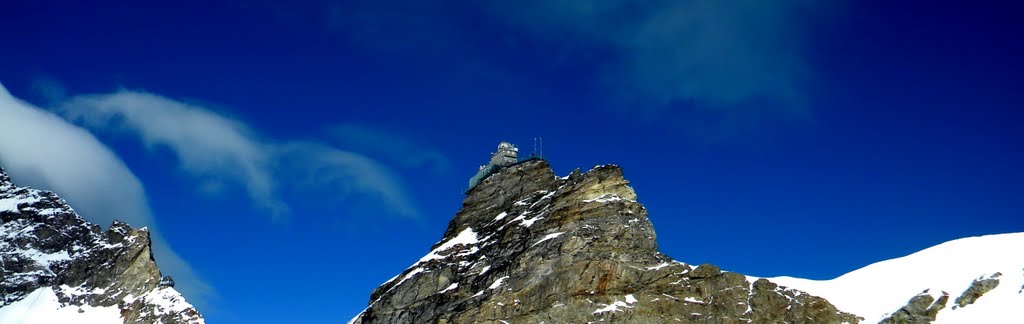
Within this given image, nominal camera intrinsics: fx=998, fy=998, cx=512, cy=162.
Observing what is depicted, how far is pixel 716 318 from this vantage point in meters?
122

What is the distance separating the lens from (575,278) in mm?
125688

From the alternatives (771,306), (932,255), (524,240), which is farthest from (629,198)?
(932,255)

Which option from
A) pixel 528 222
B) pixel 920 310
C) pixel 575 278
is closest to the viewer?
pixel 920 310

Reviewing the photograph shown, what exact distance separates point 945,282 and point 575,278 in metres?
45.1

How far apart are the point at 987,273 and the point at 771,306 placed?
25563 mm

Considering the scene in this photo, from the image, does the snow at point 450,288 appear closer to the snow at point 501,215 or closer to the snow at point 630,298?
the snow at point 501,215

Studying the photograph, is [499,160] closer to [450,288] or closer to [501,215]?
[501,215]

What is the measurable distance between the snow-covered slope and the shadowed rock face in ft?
18.5

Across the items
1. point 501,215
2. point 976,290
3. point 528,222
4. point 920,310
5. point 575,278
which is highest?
point 501,215

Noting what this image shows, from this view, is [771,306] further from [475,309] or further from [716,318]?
[475,309]

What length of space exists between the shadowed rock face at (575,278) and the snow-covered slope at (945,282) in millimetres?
5643

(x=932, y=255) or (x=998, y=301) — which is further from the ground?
(x=932, y=255)

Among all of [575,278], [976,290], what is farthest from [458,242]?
[976,290]

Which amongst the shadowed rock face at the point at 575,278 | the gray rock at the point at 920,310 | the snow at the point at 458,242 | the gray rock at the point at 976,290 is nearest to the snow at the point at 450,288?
the shadowed rock face at the point at 575,278
